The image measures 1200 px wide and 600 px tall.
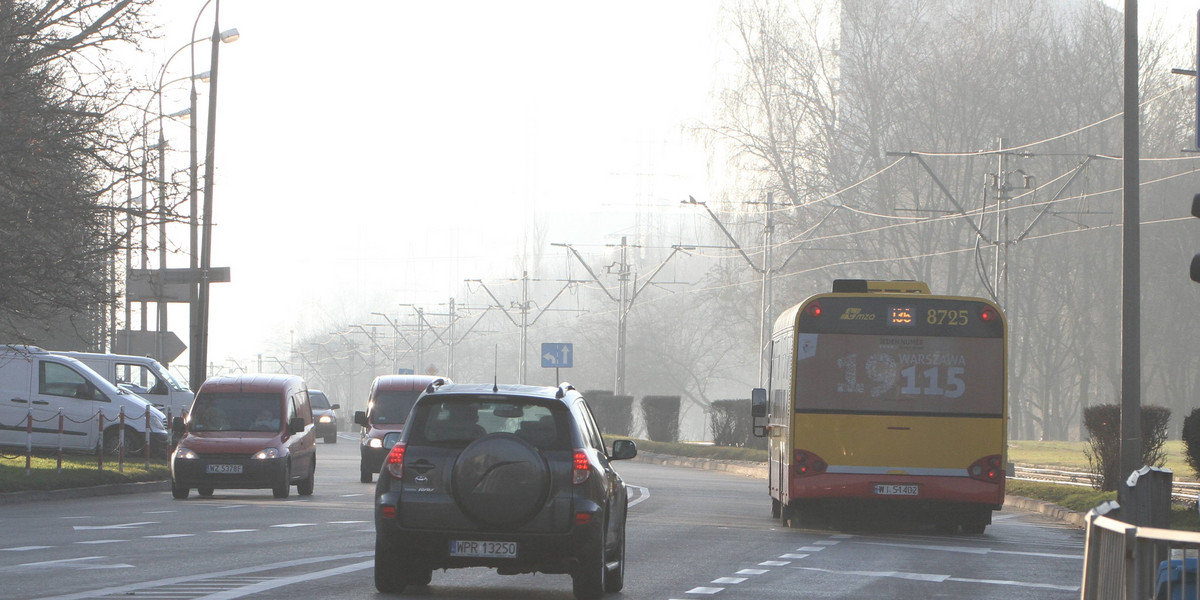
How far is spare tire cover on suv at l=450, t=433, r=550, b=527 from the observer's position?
35.6 ft

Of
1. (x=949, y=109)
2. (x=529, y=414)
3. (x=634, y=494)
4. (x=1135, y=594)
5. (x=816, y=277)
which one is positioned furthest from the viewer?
(x=816, y=277)

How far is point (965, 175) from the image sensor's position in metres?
66.5

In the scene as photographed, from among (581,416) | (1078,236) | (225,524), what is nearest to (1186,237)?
(1078,236)

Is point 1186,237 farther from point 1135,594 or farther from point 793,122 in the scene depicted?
point 1135,594

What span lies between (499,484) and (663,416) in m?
46.2

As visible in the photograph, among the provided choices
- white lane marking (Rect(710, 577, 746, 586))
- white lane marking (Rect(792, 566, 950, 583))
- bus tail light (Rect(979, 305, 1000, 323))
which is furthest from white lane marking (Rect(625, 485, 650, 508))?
white lane marking (Rect(710, 577, 746, 586))

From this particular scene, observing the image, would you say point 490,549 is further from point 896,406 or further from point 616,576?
point 896,406

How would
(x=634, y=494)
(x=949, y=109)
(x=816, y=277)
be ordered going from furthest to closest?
1. (x=816, y=277)
2. (x=949, y=109)
3. (x=634, y=494)

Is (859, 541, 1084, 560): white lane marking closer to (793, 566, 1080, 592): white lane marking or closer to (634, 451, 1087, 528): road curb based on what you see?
(634, 451, 1087, 528): road curb

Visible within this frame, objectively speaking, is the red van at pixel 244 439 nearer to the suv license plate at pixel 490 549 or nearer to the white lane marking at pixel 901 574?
the white lane marking at pixel 901 574

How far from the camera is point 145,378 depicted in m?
36.7

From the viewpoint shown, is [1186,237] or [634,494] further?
[1186,237]

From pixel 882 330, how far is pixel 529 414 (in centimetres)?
941

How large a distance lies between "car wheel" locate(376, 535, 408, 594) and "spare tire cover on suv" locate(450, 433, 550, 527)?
0.71 meters
